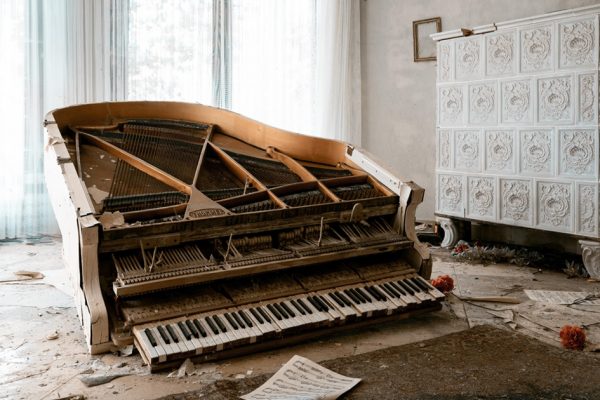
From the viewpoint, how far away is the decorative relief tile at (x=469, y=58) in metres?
5.02

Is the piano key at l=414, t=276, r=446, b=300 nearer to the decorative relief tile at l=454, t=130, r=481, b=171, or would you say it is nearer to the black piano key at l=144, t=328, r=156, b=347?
the black piano key at l=144, t=328, r=156, b=347

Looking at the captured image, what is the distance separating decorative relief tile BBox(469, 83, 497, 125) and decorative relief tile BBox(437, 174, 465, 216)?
1.61 feet

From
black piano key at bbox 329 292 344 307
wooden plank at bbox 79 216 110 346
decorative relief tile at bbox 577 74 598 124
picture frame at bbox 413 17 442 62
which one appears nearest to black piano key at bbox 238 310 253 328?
black piano key at bbox 329 292 344 307

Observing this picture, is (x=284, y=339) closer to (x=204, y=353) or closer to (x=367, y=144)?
(x=204, y=353)

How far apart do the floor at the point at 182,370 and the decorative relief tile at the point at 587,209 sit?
1.13 feet

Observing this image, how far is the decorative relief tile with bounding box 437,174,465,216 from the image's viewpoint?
523 centimetres

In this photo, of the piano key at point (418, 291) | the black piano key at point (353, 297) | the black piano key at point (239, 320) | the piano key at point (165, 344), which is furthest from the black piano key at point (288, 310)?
the piano key at point (418, 291)

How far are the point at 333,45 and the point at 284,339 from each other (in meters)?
4.53

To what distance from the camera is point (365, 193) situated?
3613mm

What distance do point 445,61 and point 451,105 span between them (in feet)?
1.19

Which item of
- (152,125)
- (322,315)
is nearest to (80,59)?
(152,125)

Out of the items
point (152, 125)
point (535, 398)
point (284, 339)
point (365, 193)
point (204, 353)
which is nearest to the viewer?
point (535, 398)

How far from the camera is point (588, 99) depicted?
4289mm

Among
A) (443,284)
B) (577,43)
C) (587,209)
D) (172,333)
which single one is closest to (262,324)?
(172,333)
